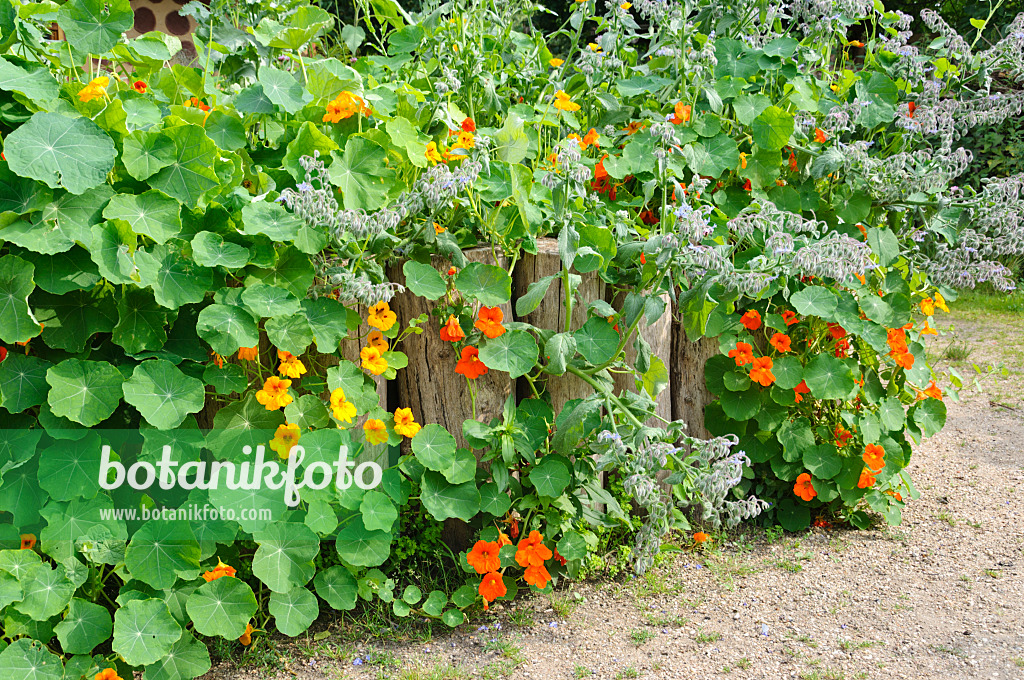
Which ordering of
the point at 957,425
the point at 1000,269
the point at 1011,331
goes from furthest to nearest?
the point at 1011,331
the point at 957,425
the point at 1000,269

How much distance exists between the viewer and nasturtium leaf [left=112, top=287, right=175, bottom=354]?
5.95ft

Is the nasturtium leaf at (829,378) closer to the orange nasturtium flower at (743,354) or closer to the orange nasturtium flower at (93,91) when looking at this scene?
the orange nasturtium flower at (743,354)

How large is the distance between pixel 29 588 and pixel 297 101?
1.29 meters

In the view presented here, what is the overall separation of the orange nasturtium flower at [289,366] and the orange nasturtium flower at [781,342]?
1435 millimetres

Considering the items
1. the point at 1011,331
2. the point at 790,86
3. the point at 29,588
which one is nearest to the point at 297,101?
the point at 29,588

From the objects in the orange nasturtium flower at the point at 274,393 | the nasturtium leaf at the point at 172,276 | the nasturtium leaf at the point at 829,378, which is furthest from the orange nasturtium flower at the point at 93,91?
the nasturtium leaf at the point at 829,378

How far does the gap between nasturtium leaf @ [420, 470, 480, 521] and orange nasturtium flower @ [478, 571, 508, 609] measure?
17 cm

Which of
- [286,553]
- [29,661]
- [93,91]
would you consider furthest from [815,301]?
[29,661]

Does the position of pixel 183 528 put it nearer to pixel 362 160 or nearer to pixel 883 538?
pixel 362 160

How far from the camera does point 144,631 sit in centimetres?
182

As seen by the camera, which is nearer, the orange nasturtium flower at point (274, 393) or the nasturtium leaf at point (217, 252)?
the nasturtium leaf at point (217, 252)

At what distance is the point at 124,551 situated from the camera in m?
1.88

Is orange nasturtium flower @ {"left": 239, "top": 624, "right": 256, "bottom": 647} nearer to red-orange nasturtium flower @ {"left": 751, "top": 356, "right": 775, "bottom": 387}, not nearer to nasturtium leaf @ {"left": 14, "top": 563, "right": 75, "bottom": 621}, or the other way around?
nasturtium leaf @ {"left": 14, "top": 563, "right": 75, "bottom": 621}

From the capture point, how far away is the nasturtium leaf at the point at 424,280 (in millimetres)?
2016
